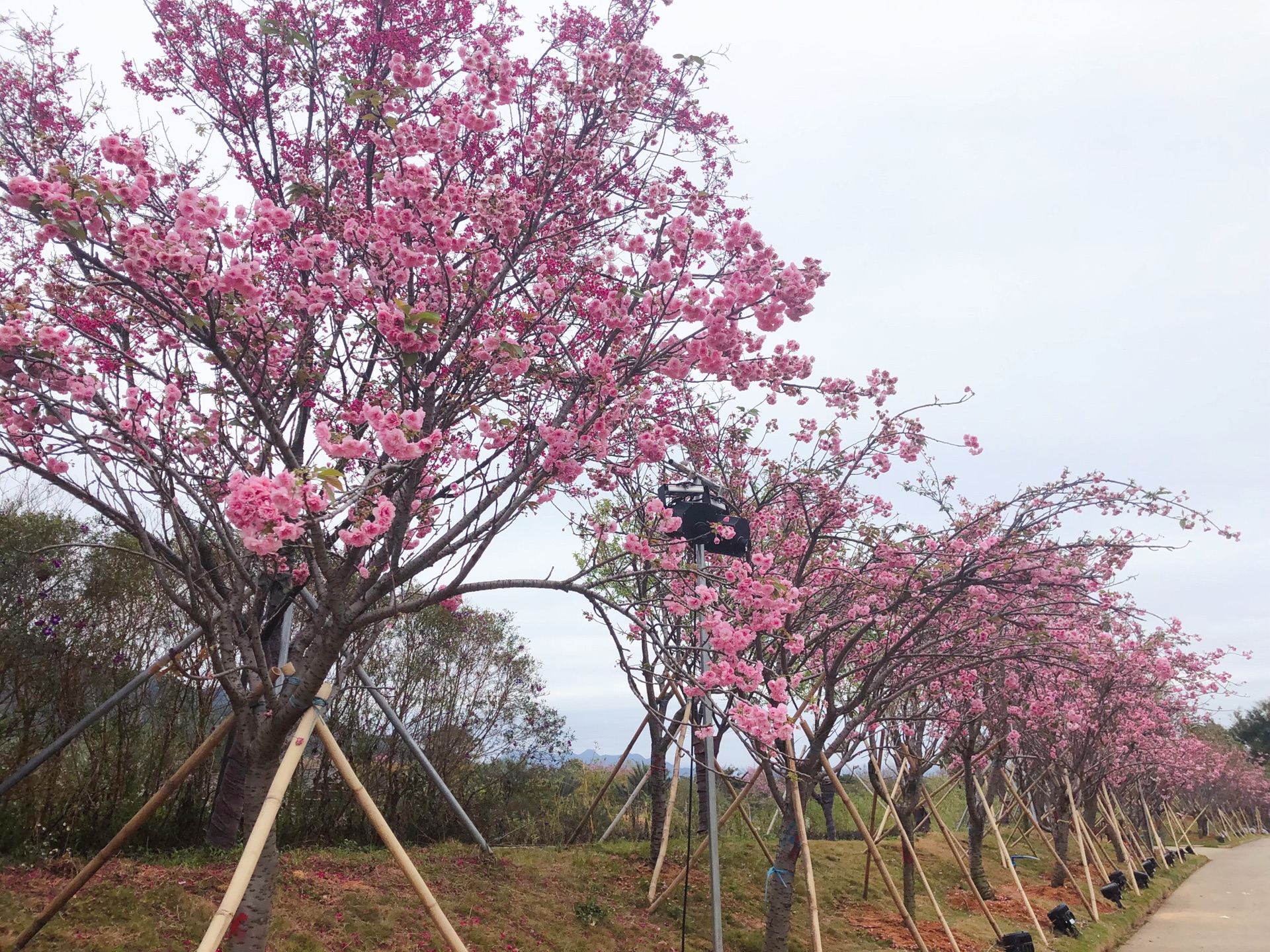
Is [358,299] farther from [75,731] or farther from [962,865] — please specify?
[962,865]

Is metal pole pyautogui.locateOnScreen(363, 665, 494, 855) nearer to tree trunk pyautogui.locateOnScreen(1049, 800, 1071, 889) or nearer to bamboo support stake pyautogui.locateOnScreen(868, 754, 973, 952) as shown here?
bamboo support stake pyautogui.locateOnScreen(868, 754, 973, 952)

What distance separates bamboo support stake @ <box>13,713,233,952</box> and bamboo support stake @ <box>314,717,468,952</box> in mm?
591

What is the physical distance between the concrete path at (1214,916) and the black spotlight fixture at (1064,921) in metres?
0.77

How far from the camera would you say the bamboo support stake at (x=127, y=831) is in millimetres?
4004

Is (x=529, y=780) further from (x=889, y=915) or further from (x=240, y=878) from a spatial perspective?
(x=240, y=878)

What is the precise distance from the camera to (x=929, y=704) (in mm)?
9914

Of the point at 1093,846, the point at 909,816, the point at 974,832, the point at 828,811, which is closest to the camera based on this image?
the point at 909,816

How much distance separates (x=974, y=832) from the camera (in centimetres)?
1120

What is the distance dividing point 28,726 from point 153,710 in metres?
1.05

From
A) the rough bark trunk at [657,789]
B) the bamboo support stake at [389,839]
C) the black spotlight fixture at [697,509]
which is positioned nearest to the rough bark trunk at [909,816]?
A: the rough bark trunk at [657,789]

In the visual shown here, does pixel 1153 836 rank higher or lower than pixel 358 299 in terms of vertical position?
lower

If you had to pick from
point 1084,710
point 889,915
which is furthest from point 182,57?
point 1084,710

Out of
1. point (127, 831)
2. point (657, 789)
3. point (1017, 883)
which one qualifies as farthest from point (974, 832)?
point (127, 831)

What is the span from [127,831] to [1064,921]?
9.92 m
